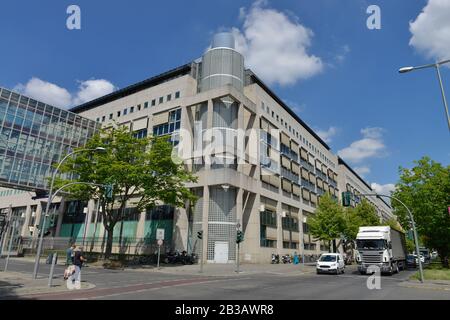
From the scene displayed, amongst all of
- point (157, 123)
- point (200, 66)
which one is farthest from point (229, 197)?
point (200, 66)

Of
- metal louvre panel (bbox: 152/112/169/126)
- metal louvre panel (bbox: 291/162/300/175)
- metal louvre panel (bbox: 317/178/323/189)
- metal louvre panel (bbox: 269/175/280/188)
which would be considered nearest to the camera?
metal louvre panel (bbox: 152/112/169/126)

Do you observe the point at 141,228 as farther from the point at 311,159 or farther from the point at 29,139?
the point at 311,159

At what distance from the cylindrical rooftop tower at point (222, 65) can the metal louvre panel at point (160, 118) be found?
21.5 feet

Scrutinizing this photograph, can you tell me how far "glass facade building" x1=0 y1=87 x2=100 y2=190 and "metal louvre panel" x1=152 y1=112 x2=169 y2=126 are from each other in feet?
50.5

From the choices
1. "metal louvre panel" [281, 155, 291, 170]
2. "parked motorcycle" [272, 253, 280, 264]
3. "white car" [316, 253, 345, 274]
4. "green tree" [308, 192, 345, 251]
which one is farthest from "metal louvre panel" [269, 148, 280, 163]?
"white car" [316, 253, 345, 274]

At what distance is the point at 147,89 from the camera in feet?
168

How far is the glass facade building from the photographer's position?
144 ft

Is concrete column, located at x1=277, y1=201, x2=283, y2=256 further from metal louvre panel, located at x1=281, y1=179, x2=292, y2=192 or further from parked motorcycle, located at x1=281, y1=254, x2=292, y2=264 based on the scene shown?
metal louvre panel, located at x1=281, y1=179, x2=292, y2=192

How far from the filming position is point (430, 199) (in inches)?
1395

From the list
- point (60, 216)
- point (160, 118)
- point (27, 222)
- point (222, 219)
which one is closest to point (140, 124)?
point (160, 118)

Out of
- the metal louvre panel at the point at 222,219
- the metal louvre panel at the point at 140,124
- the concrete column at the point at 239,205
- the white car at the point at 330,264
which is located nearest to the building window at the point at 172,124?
the metal louvre panel at the point at 140,124

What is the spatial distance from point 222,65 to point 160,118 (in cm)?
1177
